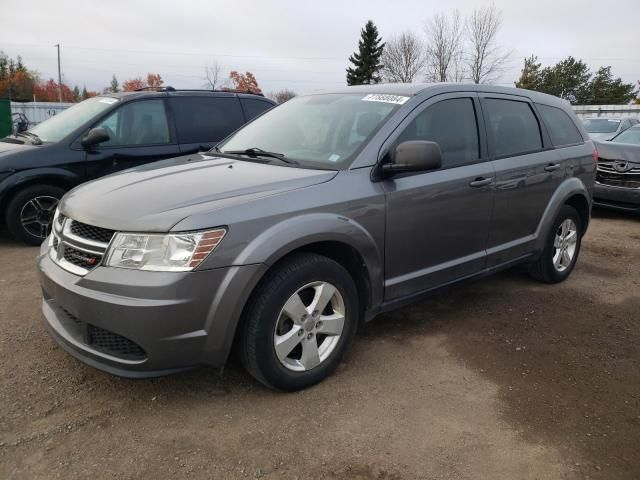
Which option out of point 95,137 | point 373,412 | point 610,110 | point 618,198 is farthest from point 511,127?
point 610,110

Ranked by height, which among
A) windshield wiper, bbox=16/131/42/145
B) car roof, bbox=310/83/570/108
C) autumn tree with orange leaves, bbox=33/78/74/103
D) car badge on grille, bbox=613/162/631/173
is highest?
autumn tree with orange leaves, bbox=33/78/74/103

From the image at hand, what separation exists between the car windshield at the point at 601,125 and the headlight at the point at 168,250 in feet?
41.5

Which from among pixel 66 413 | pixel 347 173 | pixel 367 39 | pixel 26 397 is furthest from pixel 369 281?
pixel 367 39

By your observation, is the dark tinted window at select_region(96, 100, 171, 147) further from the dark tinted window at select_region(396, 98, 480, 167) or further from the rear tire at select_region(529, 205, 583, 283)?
the rear tire at select_region(529, 205, 583, 283)

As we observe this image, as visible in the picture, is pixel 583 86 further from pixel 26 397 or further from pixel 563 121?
pixel 26 397

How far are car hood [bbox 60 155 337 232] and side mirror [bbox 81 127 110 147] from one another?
2.73 meters

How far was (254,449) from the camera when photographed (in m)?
2.39

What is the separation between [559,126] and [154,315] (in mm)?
3999

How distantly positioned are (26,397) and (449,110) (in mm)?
3200

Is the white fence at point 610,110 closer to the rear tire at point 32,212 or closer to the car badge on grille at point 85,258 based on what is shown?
the rear tire at point 32,212

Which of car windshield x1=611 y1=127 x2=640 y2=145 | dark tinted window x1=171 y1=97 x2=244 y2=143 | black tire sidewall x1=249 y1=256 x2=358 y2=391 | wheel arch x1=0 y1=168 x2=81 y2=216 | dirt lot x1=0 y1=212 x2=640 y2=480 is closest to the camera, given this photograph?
dirt lot x1=0 y1=212 x2=640 y2=480

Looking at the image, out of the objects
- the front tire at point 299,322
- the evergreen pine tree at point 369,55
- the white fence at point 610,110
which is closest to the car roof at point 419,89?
the front tire at point 299,322

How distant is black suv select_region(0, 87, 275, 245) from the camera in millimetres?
5559

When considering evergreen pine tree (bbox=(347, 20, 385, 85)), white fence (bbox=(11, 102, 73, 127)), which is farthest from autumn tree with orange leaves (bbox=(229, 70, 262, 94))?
white fence (bbox=(11, 102, 73, 127))
